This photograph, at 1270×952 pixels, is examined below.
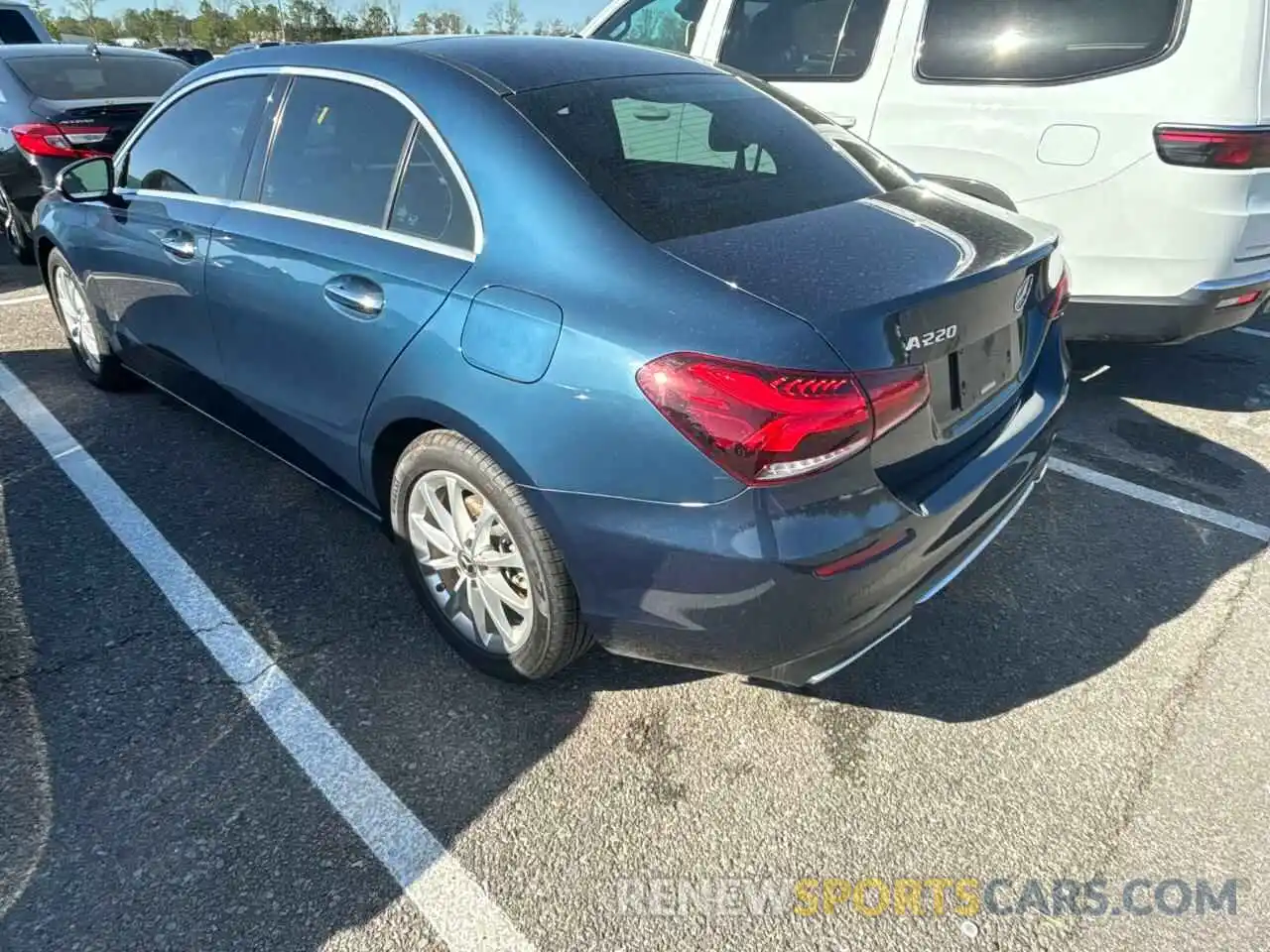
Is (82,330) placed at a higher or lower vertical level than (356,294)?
lower

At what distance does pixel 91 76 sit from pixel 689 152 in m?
6.03

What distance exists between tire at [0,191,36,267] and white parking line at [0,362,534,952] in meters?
4.35

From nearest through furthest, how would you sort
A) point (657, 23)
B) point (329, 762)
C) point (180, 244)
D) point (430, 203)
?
point (329, 762), point (430, 203), point (180, 244), point (657, 23)

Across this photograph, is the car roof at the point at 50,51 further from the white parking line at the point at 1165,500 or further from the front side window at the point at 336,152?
the white parking line at the point at 1165,500

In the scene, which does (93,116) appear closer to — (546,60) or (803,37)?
(803,37)

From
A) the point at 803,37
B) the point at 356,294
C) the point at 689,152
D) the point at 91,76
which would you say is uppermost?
the point at 803,37

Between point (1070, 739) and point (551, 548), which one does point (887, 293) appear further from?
point (1070, 739)

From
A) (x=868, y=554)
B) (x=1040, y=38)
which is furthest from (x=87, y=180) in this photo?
(x=1040, y=38)

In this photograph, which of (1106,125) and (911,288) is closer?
(911,288)

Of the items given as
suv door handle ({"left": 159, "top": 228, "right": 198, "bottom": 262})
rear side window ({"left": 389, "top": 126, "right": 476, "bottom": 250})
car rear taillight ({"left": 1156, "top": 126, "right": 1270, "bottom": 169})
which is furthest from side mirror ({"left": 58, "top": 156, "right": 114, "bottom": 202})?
car rear taillight ({"left": 1156, "top": 126, "right": 1270, "bottom": 169})

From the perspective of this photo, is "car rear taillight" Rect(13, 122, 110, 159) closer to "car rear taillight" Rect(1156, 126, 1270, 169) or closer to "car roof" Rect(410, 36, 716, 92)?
"car roof" Rect(410, 36, 716, 92)

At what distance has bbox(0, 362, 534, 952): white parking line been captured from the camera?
6.32 feet

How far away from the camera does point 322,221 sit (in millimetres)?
2758

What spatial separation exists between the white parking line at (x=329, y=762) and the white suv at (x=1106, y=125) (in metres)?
3.49
